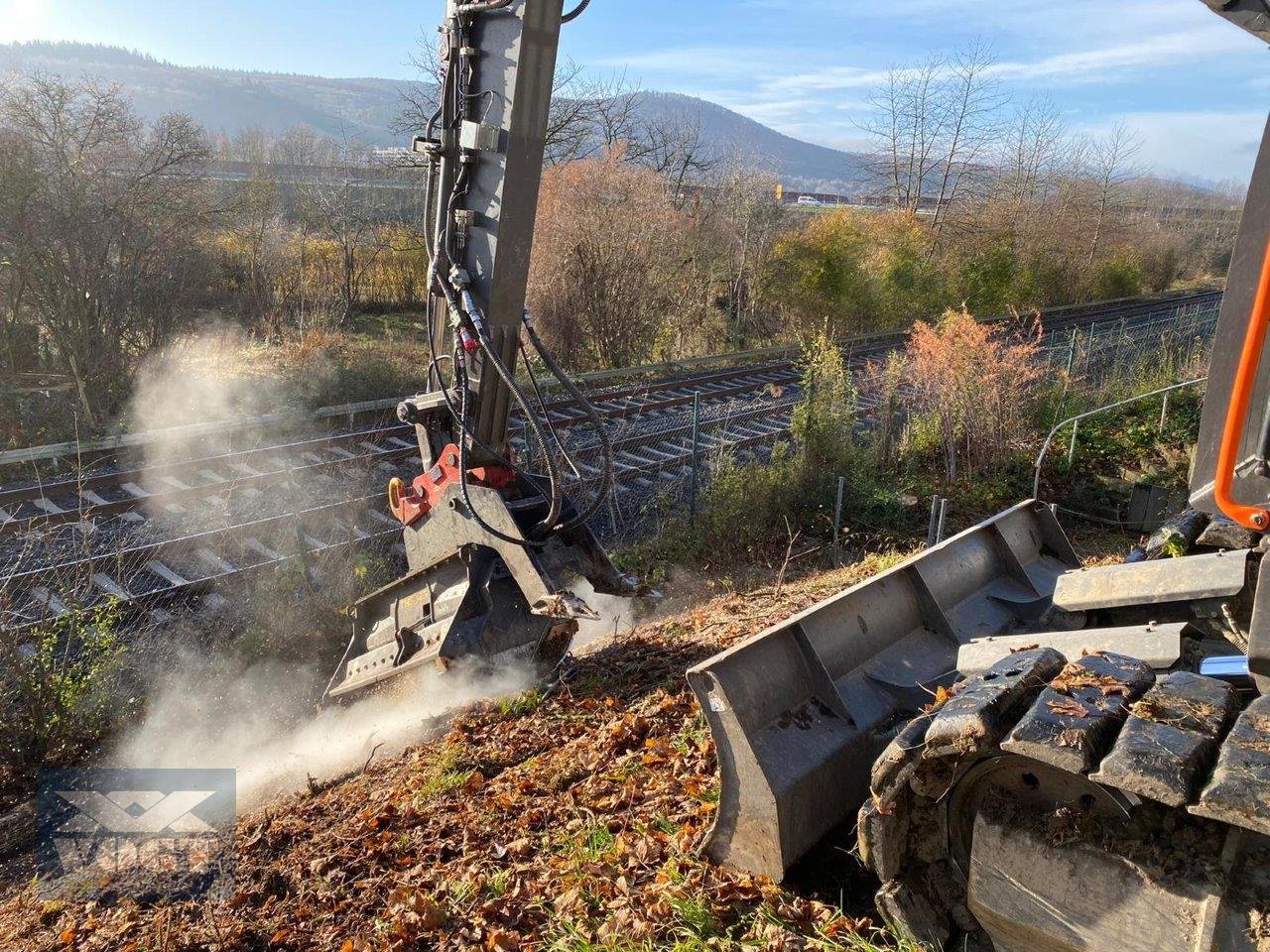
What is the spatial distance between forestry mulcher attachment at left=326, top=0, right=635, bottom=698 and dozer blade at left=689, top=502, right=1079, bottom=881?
1.68 meters

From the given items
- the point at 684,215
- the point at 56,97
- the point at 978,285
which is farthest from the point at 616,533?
Answer: the point at 978,285

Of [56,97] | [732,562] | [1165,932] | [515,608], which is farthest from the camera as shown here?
[56,97]

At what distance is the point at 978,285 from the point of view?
29.1 m

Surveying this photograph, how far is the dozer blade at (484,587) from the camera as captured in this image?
6.02m

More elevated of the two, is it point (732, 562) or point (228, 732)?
point (732, 562)

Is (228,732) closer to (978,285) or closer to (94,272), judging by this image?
(94,272)

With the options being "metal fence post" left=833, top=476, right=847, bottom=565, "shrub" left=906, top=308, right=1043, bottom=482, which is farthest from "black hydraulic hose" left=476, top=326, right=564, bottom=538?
"shrub" left=906, top=308, right=1043, bottom=482

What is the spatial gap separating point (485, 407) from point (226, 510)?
5276 mm

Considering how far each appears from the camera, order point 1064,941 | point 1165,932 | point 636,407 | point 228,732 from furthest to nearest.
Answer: point 636,407
point 228,732
point 1064,941
point 1165,932

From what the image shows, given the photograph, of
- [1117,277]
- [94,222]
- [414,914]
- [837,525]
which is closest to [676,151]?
[1117,277]

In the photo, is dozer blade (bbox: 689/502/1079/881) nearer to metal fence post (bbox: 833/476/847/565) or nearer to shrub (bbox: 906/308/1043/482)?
metal fence post (bbox: 833/476/847/565)

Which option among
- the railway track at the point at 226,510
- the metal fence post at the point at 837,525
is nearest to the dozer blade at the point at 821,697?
the railway track at the point at 226,510

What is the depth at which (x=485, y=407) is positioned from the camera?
6375 millimetres

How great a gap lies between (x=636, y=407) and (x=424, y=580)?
8.53 m
